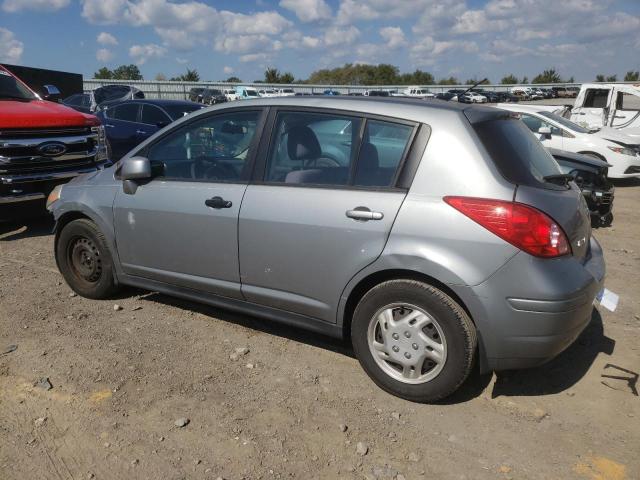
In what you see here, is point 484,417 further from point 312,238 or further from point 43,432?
point 43,432

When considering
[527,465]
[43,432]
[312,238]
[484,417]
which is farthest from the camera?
[312,238]

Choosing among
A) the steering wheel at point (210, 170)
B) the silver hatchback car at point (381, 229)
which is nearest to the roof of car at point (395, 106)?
the silver hatchback car at point (381, 229)

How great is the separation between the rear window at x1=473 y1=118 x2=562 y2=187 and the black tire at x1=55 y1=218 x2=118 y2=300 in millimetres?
3054

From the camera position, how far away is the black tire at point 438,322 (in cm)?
296

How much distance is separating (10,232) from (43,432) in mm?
4892

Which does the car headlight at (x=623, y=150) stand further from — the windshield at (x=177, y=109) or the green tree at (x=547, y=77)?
the green tree at (x=547, y=77)

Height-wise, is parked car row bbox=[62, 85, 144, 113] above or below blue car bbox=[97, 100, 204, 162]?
below

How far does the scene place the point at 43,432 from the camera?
291 centimetres

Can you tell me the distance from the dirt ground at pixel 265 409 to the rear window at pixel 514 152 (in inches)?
51.7

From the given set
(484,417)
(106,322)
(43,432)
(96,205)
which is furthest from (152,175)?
(484,417)

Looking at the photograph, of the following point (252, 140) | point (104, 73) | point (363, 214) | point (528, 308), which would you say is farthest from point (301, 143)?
point (104, 73)

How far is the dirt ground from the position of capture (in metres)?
2.69

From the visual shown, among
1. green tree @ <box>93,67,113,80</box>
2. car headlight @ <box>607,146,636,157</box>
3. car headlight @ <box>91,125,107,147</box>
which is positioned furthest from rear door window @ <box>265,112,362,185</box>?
green tree @ <box>93,67,113,80</box>

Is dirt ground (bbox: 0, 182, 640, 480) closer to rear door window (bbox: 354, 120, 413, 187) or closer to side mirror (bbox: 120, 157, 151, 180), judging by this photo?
side mirror (bbox: 120, 157, 151, 180)
